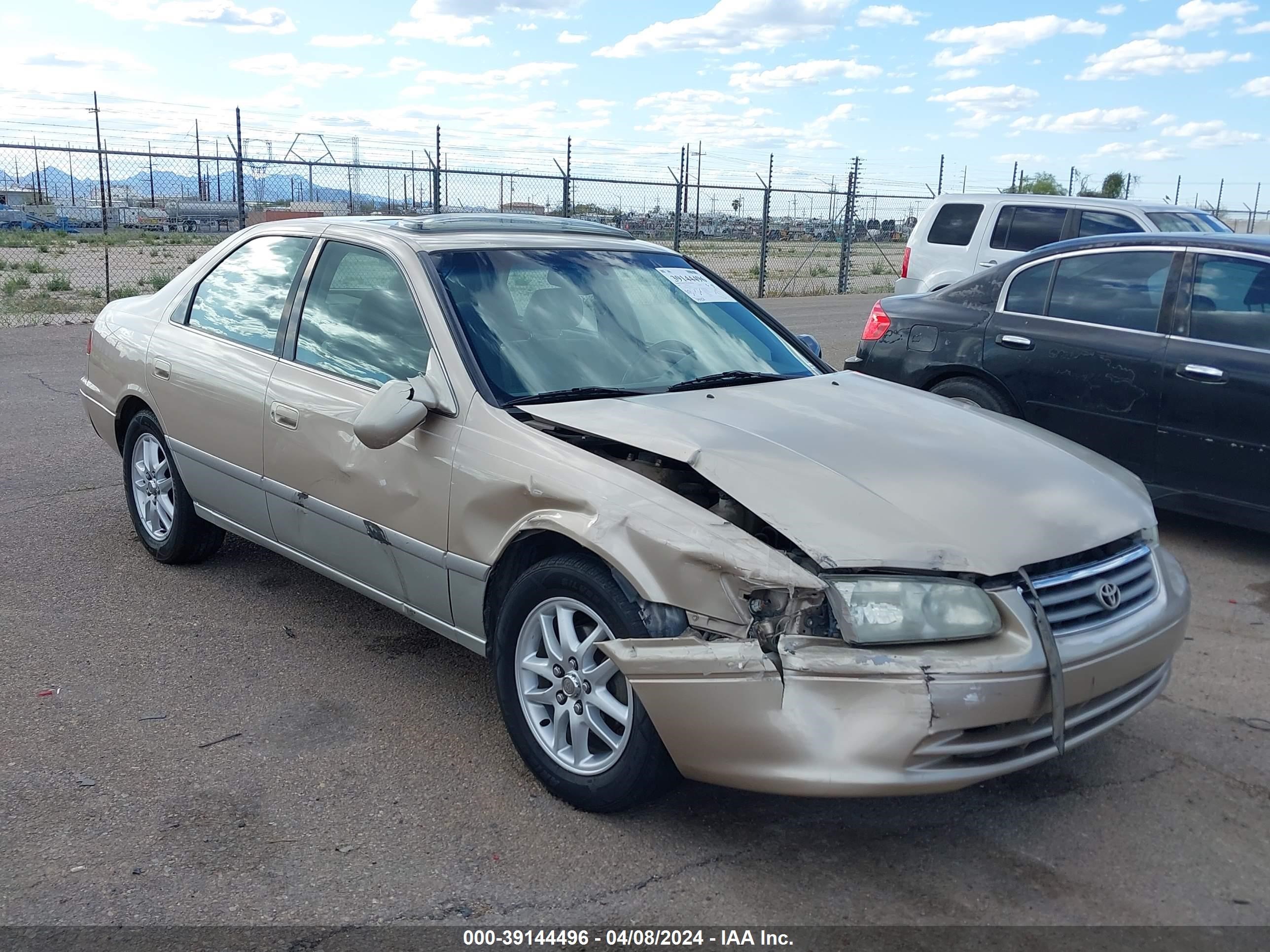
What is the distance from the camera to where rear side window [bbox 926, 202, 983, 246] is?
12422 millimetres

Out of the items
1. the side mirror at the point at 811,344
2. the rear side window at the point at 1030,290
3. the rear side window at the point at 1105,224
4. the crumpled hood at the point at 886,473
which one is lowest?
the crumpled hood at the point at 886,473

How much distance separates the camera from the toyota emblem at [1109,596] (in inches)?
119

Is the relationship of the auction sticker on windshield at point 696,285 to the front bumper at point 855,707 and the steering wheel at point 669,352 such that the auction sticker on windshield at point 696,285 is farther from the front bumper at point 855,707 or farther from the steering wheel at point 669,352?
the front bumper at point 855,707

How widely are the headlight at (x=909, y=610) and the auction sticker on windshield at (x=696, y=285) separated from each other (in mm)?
1921

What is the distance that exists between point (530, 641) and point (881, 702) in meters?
1.08

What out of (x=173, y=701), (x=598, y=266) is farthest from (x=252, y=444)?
(x=598, y=266)

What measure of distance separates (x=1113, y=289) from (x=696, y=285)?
286cm

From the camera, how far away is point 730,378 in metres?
3.99

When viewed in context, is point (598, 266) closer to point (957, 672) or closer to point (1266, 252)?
point (957, 672)

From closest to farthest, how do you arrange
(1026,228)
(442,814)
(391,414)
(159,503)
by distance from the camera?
(442,814) < (391,414) < (159,503) < (1026,228)

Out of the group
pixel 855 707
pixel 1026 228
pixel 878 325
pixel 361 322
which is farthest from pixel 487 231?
pixel 1026 228

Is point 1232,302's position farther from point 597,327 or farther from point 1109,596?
point 597,327

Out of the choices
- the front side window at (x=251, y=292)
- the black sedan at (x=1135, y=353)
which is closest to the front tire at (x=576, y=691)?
the front side window at (x=251, y=292)

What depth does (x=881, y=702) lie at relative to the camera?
2.66 metres
